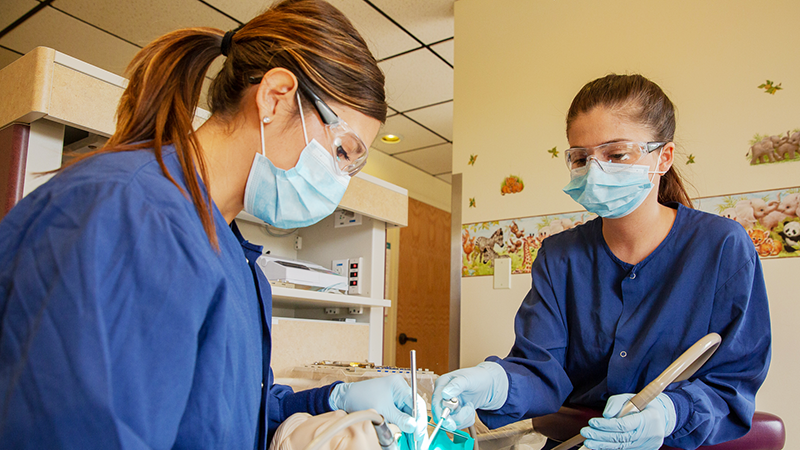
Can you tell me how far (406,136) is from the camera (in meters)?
4.25

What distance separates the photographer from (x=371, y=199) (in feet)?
7.06

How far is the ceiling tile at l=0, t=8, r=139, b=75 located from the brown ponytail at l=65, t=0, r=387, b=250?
2.48 m

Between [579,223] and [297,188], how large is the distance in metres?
1.47

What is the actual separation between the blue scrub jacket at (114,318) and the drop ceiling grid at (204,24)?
2.25 m

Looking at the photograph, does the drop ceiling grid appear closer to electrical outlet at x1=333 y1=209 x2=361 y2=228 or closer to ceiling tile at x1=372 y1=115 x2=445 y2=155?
ceiling tile at x1=372 y1=115 x2=445 y2=155

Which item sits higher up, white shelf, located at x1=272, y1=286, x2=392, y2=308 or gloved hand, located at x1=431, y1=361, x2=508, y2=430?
white shelf, located at x1=272, y1=286, x2=392, y2=308

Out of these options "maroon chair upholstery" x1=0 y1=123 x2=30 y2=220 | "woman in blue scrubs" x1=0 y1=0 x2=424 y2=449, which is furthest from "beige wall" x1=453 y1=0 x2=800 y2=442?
"maroon chair upholstery" x1=0 y1=123 x2=30 y2=220

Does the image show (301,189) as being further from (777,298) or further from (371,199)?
(777,298)

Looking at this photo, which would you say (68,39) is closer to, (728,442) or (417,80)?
(417,80)

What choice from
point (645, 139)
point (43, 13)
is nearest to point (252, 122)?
point (645, 139)

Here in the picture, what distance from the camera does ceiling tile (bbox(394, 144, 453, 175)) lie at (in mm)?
4543

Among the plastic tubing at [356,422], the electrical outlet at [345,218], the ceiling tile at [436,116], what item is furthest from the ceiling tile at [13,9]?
the plastic tubing at [356,422]

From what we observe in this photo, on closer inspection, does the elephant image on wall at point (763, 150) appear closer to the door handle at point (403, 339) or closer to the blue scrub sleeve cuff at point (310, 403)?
the blue scrub sleeve cuff at point (310, 403)

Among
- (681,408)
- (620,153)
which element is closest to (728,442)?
(681,408)
